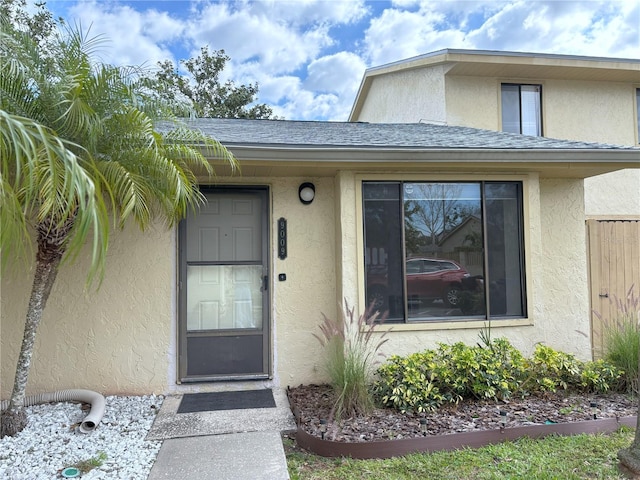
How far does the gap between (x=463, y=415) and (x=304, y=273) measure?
2317 mm

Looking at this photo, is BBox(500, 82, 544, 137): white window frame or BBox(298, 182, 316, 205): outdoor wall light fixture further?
BBox(500, 82, 544, 137): white window frame

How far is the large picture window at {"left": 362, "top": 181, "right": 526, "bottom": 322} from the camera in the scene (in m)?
4.67

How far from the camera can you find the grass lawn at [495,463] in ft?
9.29

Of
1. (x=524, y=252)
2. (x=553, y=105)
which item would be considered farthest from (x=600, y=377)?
(x=553, y=105)

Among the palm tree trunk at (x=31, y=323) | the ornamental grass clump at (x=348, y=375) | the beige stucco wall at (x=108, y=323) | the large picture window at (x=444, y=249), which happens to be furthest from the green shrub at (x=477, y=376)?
the palm tree trunk at (x=31, y=323)

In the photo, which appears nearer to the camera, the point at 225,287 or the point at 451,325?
the point at 451,325

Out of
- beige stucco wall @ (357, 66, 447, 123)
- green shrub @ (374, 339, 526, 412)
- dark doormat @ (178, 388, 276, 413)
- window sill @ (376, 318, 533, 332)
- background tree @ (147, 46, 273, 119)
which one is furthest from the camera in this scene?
background tree @ (147, 46, 273, 119)

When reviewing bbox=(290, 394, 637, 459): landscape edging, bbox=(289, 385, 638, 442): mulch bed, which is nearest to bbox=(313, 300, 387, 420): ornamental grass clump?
bbox=(289, 385, 638, 442): mulch bed

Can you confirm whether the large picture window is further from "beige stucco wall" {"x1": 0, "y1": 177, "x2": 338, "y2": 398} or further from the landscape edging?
the landscape edging

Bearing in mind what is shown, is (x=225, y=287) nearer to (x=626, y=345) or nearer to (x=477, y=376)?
(x=477, y=376)

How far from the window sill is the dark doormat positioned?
4.98 feet

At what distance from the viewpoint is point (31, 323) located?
349 centimetres

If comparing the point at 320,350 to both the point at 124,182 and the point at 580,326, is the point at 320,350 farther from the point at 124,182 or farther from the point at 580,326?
the point at 580,326

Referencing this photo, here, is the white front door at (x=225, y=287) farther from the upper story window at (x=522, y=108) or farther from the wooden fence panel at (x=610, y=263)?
the upper story window at (x=522, y=108)
